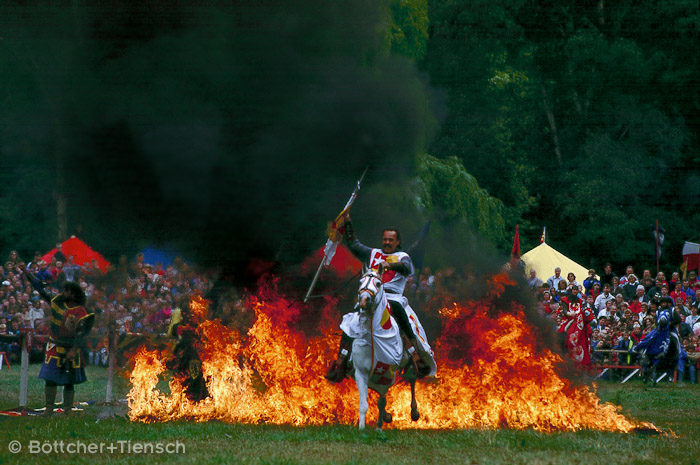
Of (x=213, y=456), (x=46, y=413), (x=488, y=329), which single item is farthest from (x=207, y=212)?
(x=213, y=456)

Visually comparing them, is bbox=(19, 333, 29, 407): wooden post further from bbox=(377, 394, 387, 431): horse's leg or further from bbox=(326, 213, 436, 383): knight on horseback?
bbox=(377, 394, 387, 431): horse's leg

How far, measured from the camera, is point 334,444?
11.3m

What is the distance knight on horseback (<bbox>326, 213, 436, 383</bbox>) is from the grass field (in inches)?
32.0

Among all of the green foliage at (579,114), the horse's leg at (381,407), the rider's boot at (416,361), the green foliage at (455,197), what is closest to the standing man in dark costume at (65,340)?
the horse's leg at (381,407)

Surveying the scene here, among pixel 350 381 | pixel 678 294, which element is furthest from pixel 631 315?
pixel 350 381

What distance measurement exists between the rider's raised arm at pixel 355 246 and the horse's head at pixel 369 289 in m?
0.97

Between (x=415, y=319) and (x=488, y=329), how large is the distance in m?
1.26

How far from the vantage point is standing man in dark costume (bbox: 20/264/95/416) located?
14.1m

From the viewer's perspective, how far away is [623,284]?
25.3 metres

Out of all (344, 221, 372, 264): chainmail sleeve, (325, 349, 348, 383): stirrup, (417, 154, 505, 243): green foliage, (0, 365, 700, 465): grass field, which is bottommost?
(0, 365, 700, 465): grass field

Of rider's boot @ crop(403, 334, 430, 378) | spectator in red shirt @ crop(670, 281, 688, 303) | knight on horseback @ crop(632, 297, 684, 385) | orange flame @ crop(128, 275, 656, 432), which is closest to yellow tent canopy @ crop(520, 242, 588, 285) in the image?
spectator in red shirt @ crop(670, 281, 688, 303)

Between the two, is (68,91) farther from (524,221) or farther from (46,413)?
(524,221)

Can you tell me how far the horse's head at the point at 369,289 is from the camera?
11.7m

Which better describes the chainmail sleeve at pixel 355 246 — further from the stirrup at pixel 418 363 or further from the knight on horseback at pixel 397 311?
the stirrup at pixel 418 363
